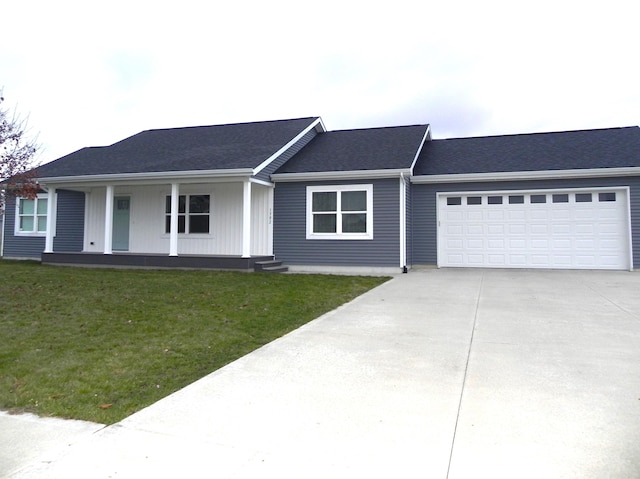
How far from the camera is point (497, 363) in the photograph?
4.36 metres

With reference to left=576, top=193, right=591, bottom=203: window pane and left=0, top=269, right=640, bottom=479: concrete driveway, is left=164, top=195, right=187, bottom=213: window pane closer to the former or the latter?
left=0, top=269, right=640, bottom=479: concrete driveway

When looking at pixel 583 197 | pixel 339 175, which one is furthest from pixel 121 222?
pixel 583 197

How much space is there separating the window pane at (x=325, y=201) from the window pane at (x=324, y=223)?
0.24 m

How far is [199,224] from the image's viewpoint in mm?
14711

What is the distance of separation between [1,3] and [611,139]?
17765 mm

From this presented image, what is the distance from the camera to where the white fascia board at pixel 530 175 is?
12643 mm

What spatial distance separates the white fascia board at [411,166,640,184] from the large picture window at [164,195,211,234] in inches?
269

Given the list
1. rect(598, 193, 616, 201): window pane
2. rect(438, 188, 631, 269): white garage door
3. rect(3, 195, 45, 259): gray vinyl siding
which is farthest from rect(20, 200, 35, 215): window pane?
rect(598, 193, 616, 201): window pane

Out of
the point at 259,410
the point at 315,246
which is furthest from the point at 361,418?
the point at 315,246

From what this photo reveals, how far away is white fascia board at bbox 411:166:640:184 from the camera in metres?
12.6

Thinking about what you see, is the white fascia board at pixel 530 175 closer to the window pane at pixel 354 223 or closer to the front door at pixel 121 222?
the window pane at pixel 354 223

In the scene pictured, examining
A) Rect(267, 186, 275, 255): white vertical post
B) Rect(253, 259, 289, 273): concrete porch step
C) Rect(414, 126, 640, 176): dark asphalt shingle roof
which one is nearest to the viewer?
Rect(253, 259, 289, 273): concrete porch step

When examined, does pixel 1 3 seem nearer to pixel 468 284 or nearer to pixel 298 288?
pixel 298 288

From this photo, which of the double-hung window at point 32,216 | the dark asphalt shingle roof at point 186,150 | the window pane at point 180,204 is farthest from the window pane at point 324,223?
the double-hung window at point 32,216
